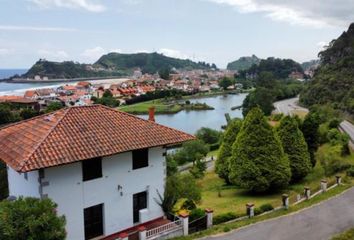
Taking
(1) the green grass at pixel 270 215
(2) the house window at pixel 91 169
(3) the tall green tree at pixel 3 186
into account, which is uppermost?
(2) the house window at pixel 91 169

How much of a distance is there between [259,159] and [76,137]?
1078 centimetres

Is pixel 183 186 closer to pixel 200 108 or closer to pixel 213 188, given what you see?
pixel 213 188

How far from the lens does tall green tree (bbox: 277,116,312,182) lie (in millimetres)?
22719

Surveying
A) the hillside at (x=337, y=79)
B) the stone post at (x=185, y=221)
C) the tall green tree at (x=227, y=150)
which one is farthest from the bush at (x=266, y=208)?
the hillside at (x=337, y=79)

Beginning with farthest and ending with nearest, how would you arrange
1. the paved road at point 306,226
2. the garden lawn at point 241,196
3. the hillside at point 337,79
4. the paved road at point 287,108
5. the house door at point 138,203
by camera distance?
the paved road at point 287,108
the hillside at point 337,79
the garden lawn at point 241,196
the house door at point 138,203
the paved road at point 306,226

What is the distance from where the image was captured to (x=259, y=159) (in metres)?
20.9

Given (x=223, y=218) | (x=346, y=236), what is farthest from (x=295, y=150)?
(x=346, y=236)

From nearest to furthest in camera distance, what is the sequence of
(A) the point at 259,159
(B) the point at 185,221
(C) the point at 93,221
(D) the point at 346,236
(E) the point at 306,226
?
(D) the point at 346,236
(C) the point at 93,221
(B) the point at 185,221
(E) the point at 306,226
(A) the point at 259,159

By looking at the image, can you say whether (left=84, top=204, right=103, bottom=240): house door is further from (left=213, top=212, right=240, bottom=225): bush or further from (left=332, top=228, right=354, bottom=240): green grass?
(left=332, top=228, right=354, bottom=240): green grass

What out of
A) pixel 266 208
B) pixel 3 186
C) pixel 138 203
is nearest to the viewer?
pixel 138 203

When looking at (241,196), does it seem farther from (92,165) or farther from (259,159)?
(92,165)

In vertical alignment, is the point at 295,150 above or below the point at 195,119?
above

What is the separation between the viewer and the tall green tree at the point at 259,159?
20723 mm

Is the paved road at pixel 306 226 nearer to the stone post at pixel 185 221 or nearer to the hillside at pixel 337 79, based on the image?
the stone post at pixel 185 221
